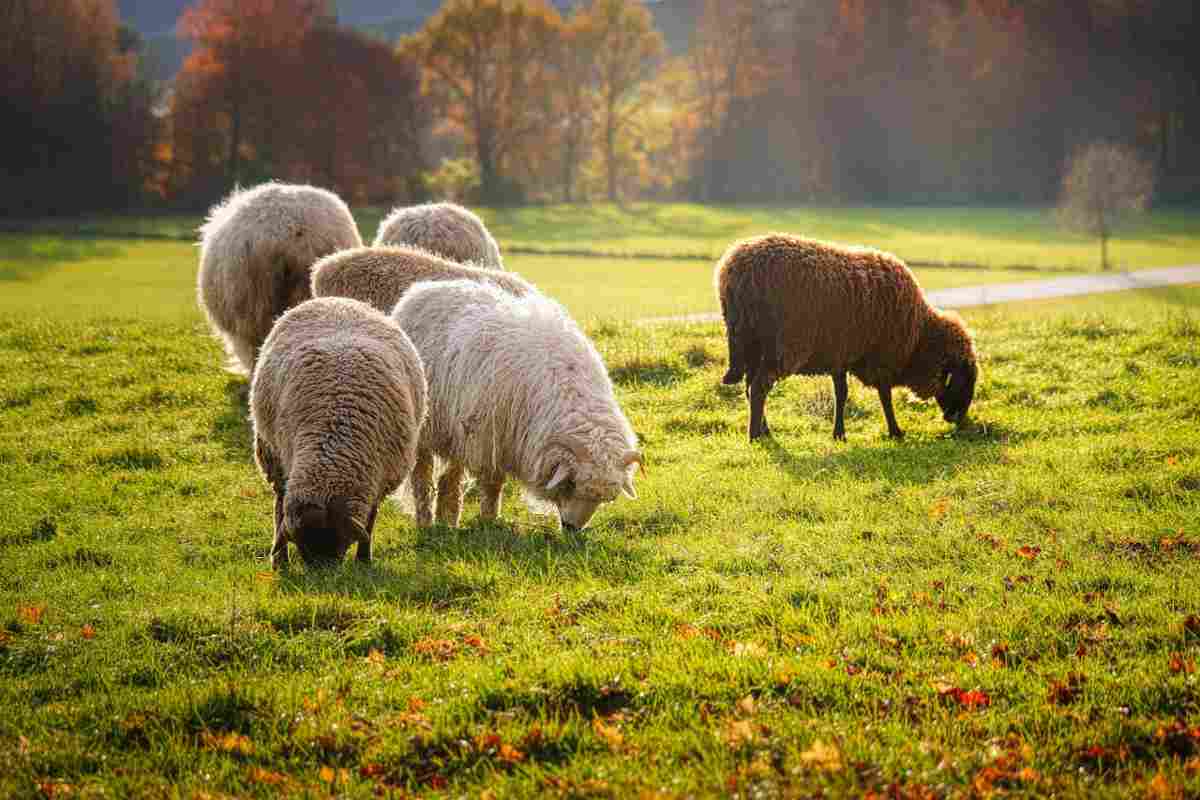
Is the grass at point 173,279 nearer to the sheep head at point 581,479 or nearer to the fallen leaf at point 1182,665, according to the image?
the sheep head at point 581,479

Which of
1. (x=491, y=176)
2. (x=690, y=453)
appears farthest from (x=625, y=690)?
(x=491, y=176)

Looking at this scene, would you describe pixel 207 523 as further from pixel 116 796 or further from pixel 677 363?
pixel 677 363

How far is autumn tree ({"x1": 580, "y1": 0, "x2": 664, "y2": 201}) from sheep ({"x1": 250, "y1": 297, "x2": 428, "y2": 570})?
2389 inches

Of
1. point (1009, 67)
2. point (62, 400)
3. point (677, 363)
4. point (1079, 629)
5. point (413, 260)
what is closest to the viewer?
point (1079, 629)

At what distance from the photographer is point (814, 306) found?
11.1m

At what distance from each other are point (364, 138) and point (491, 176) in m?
7.25

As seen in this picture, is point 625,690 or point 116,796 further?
point 625,690

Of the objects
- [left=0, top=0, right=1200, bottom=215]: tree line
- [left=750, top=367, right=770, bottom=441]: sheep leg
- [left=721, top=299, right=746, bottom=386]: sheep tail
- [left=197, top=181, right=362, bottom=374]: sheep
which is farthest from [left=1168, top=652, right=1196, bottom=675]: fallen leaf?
[left=0, top=0, right=1200, bottom=215]: tree line

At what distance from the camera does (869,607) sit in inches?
248

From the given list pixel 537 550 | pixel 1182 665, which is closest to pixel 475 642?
pixel 537 550

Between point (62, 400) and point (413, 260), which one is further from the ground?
point (413, 260)

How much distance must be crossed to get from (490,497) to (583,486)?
49.3 inches

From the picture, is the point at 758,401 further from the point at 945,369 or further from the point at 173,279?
the point at 173,279

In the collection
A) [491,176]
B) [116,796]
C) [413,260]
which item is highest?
[491,176]
